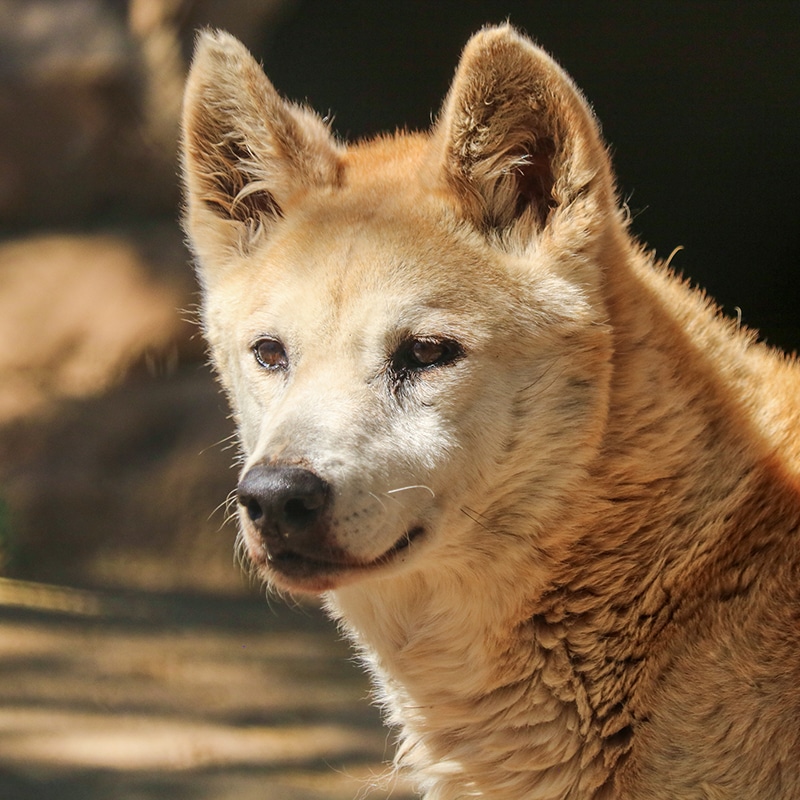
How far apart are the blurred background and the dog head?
2.48 metres

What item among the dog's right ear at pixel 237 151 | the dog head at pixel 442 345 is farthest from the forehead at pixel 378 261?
the dog's right ear at pixel 237 151

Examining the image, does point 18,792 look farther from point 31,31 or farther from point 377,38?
point 377,38

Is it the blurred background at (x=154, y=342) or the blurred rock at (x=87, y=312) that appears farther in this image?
the blurred rock at (x=87, y=312)

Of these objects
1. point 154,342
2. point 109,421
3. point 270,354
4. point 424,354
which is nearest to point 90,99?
point 154,342

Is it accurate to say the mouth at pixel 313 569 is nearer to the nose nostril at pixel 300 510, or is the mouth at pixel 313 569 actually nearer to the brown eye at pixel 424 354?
the nose nostril at pixel 300 510

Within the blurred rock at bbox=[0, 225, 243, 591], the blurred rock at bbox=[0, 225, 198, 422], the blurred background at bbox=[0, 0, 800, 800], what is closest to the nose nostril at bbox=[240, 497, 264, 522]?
the blurred background at bbox=[0, 0, 800, 800]

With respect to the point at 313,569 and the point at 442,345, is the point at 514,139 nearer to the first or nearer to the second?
the point at 442,345

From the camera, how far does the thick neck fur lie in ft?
8.08

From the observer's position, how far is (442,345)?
8.54ft

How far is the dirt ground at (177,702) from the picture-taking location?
457 centimetres

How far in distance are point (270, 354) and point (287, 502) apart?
0.65 m

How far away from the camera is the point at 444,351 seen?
8.54ft

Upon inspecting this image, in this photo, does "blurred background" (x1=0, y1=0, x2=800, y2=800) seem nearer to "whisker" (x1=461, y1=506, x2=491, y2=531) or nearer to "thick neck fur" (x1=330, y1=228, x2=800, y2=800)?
"thick neck fur" (x1=330, y1=228, x2=800, y2=800)

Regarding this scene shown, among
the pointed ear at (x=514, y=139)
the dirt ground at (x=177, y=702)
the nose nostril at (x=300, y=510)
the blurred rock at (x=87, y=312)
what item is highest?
the pointed ear at (x=514, y=139)
